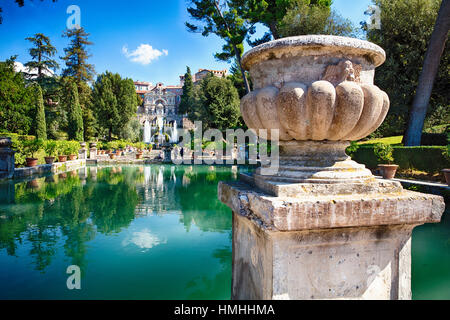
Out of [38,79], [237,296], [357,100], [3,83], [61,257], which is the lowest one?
[61,257]

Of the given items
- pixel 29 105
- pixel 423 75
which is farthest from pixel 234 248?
pixel 29 105

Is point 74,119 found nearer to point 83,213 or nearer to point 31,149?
point 31,149

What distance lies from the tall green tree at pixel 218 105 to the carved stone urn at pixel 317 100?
22623mm

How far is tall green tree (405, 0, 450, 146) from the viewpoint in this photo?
9.77 meters

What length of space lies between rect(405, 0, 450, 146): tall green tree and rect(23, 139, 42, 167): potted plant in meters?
17.5

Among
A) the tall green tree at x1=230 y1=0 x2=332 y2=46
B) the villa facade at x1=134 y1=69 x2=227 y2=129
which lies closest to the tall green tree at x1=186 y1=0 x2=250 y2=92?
the tall green tree at x1=230 y1=0 x2=332 y2=46

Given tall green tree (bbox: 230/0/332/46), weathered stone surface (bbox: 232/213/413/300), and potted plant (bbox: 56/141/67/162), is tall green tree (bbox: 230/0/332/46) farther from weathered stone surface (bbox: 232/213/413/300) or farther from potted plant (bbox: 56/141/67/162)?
weathered stone surface (bbox: 232/213/413/300)

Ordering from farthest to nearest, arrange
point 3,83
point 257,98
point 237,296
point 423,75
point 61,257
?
point 3,83 < point 423,75 < point 61,257 < point 237,296 < point 257,98

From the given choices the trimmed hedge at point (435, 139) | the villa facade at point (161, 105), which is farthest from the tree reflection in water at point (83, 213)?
the villa facade at point (161, 105)

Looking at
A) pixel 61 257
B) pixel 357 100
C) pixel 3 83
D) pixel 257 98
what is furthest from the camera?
pixel 3 83

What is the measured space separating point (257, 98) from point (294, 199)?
692 mm

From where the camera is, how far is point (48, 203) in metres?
6.72

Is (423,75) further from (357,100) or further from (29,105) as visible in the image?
(29,105)

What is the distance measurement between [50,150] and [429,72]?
19.6 metres
